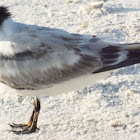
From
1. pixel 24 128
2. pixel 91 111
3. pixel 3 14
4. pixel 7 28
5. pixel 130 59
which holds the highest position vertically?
pixel 3 14

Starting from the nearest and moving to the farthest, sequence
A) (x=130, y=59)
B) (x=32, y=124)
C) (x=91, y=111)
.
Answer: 1. (x=130, y=59)
2. (x=32, y=124)
3. (x=91, y=111)

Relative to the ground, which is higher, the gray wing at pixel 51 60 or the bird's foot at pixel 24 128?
the gray wing at pixel 51 60

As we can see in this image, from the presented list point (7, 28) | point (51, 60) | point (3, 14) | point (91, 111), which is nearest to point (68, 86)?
point (51, 60)

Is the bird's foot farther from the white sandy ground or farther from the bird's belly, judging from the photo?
the bird's belly

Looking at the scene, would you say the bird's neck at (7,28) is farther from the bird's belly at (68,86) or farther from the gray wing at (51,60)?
the bird's belly at (68,86)

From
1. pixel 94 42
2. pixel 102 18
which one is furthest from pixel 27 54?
pixel 102 18

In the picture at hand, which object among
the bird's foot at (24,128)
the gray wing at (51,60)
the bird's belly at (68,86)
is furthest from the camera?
the bird's foot at (24,128)

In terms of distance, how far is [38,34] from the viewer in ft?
14.1

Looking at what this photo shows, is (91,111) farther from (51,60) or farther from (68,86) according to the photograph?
(51,60)

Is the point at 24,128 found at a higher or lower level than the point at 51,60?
lower

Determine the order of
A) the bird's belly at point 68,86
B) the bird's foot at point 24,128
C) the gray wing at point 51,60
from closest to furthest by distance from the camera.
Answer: the gray wing at point 51,60 → the bird's belly at point 68,86 → the bird's foot at point 24,128

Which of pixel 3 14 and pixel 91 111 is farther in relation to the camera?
pixel 91 111

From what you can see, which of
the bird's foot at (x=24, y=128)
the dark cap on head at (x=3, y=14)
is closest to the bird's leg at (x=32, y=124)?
the bird's foot at (x=24, y=128)

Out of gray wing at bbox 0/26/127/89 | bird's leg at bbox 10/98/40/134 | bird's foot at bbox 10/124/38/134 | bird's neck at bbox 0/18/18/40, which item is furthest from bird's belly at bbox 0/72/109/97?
bird's neck at bbox 0/18/18/40
